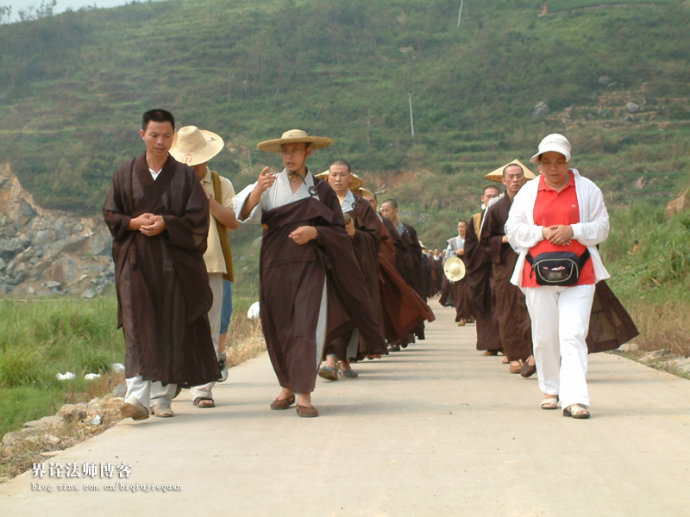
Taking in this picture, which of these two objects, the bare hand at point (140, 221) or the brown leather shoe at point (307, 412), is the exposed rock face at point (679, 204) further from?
Answer: the bare hand at point (140, 221)

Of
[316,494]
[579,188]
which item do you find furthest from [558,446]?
[579,188]

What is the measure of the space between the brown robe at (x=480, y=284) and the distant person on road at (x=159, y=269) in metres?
4.91

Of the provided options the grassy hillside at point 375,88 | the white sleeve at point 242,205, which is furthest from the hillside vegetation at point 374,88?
the white sleeve at point 242,205

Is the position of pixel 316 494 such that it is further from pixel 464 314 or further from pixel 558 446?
pixel 464 314

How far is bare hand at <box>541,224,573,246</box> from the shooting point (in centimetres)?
749

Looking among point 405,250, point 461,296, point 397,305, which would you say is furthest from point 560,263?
point 461,296

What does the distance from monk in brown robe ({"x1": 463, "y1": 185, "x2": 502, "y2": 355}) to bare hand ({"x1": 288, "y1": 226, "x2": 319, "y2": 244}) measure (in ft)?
13.8

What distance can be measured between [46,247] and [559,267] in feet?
157

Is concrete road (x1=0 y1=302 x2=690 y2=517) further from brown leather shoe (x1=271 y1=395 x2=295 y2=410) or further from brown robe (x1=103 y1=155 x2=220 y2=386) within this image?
brown robe (x1=103 y1=155 x2=220 y2=386)

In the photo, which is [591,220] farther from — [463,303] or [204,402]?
[463,303]

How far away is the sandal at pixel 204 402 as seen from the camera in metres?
8.25

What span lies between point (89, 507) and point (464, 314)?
48.5 feet

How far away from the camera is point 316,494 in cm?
510

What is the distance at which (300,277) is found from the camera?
8031 millimetres
